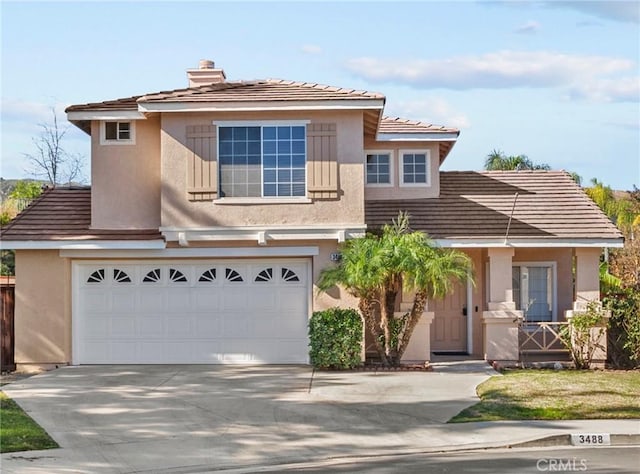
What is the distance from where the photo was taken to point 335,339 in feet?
62.3

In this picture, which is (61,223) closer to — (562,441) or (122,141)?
(122,141)

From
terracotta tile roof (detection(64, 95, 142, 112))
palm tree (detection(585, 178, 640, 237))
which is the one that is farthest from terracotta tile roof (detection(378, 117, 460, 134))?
palm tree (detection(585, 178, 640, 237))

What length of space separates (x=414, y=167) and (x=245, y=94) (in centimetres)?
491

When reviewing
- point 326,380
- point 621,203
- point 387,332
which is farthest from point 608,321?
point 621,203

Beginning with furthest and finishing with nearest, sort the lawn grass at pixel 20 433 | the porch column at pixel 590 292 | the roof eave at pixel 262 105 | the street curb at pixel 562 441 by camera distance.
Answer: the porch column at pixel 590 292, the roof eave at pixel 262 105, the street curb at pixel 562 441, the lawn grass at pixel 20 433

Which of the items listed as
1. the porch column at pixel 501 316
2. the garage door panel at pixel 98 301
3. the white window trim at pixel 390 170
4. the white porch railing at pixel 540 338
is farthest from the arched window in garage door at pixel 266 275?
the white porch railing at pixel 540 338

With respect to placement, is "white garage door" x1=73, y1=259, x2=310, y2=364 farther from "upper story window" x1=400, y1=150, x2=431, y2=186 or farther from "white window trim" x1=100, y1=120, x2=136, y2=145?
"upper story window" x1=400, y1=150, x2=431, y2=186

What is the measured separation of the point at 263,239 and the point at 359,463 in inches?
317

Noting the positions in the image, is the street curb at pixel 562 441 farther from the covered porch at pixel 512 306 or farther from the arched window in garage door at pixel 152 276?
the arched window in garage door at pixel 152 276

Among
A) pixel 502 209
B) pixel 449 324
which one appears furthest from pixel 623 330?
pixel 449 324

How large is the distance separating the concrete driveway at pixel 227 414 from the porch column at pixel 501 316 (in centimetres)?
94

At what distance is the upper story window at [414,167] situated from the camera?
22562 millimetres

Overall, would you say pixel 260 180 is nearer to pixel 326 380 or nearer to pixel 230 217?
pixel 230 217

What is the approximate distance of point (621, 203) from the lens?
36500 millimetres
